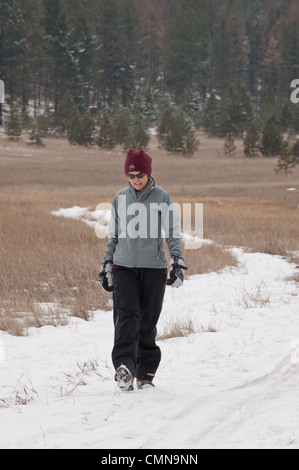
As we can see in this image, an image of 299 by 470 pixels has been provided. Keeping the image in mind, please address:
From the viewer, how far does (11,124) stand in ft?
161

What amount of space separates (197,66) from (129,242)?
82534 mm

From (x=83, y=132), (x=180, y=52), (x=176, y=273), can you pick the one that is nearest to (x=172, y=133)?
(x=83, y=132)

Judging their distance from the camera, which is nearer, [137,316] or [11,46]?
[137,316]

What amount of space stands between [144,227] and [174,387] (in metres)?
1.41

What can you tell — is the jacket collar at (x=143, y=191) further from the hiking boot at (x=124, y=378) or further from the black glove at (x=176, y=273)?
the hiking boot at (x=124, y=378)

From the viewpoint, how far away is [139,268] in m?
4.12

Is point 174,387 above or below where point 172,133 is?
below

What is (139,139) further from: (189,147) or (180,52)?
(180,52)

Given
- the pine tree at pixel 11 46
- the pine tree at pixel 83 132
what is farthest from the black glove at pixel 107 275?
the pine tree at pixel 11 46

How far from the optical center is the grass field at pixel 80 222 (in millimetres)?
7762

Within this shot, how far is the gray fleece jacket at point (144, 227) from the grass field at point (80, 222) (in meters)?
2.74

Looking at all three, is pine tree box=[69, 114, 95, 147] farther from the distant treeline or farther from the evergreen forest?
the distant treeline

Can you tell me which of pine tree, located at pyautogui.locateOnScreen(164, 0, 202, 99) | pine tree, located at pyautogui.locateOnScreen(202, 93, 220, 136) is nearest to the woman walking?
pine tree, located at pyautogui.locateOnScreen(202, 93, 220, 136)
